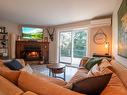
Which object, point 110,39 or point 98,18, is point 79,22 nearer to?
point 98,18

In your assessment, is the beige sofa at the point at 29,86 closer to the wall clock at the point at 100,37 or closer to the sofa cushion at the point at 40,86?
the sofa cushion at the point at 40,86

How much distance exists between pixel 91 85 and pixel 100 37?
4536 millimetres

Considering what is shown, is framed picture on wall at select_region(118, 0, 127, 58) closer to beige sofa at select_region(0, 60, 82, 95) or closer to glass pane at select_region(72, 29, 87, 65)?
beige sofa at select_region(0, 60, 82, 95)

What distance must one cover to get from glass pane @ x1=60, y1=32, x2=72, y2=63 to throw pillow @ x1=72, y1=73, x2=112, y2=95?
5.91 meters

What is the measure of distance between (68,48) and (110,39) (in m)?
2.54

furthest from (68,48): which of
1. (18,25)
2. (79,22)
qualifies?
(18,25)

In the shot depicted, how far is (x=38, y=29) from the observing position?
7.77m

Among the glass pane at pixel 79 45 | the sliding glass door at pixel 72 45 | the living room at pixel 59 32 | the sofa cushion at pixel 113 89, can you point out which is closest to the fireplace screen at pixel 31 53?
the living room at pixel 59 32

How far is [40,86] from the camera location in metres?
1.33

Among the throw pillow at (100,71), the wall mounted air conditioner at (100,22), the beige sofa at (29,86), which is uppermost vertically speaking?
the wall mounted air conditioner at (100,22)

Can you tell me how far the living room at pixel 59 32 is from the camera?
4.39 metres

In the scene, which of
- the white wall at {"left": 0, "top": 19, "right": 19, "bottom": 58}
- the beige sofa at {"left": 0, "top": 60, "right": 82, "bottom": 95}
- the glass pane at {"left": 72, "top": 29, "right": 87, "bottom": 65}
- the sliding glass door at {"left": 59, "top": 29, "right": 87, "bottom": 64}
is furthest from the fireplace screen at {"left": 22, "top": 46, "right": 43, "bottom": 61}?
the beige sofa at {"left": 0, "top": 60, "right": 82, "bottom": 95}

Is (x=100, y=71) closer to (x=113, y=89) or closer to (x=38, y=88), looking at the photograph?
(x=113, y=89)

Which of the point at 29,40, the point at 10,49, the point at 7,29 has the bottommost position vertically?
the point at 10,49
